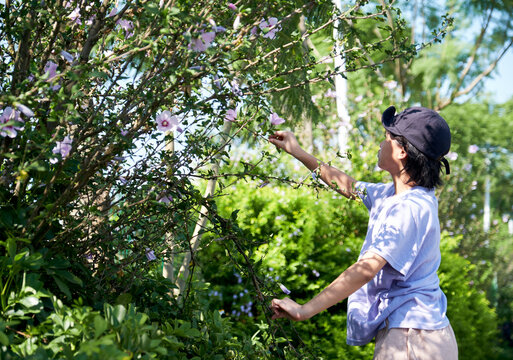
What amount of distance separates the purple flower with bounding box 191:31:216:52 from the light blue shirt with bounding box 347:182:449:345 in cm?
95

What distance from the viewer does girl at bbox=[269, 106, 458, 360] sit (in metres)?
1.97

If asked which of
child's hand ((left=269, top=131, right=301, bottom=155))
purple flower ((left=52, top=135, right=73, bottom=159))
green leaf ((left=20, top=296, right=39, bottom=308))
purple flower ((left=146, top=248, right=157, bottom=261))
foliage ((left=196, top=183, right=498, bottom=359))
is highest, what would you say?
purple flower ((left=52, top=135, right=73, bottom=159))

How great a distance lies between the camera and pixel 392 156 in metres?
2.25

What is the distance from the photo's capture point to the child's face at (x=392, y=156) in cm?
223

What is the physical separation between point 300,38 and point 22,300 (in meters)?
1.26

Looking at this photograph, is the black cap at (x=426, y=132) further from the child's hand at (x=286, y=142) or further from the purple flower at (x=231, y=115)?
the purple flower at (x=231, y=115)

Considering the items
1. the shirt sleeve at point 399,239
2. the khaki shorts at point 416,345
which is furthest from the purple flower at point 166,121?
the khaki shorts at point 416,345

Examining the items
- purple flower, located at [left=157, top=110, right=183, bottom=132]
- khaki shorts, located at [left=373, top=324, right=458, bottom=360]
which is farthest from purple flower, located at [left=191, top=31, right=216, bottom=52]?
khaki shorts, located at [left=373, top=324, right=458, bottom=360]

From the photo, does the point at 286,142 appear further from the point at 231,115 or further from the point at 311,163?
the point at 231,115

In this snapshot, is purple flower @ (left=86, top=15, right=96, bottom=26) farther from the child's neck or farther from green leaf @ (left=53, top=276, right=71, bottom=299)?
the child's neck

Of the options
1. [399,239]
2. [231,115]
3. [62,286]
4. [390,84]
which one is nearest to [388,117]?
[399,239]

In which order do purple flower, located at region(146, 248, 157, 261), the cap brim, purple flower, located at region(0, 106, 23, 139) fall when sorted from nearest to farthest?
purple flower, located at region(0, 106, 23, 139)
purple flower, located at region(146, 248, 157, 261)
the cap brim

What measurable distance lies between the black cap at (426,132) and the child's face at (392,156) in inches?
2.1

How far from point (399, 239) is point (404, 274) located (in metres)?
0.13
